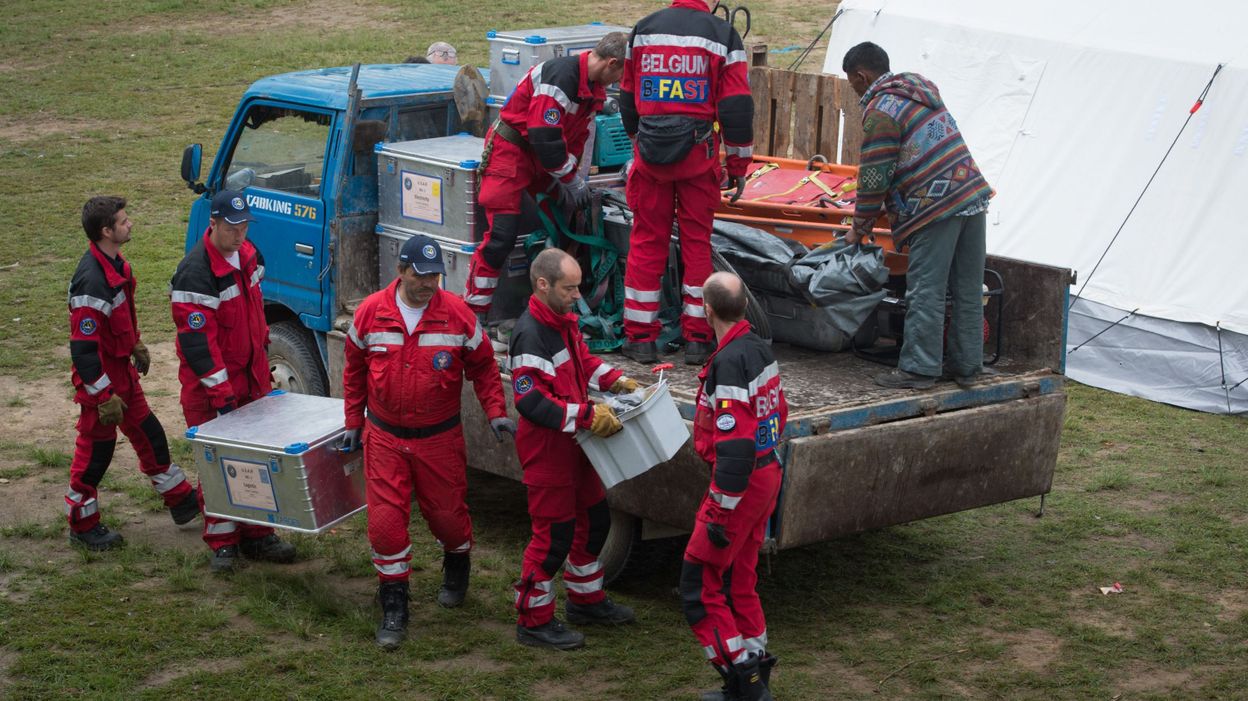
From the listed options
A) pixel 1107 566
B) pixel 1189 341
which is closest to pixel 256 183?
pixel 1107 566

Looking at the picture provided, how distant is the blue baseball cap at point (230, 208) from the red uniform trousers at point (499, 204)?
118 centimetres

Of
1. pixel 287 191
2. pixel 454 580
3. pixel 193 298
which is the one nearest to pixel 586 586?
pixel 454 580

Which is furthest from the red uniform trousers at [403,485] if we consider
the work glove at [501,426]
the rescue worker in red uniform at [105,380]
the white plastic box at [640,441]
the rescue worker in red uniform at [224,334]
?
the rescue worker in red uniform at [105,380]

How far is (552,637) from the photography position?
6.09 meters

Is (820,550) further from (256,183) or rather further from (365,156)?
(256,183)

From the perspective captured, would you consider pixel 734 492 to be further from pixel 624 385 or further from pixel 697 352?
pixel 697 352

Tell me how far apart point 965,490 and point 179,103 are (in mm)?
14713

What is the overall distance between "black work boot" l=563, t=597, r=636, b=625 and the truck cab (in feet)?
7.64

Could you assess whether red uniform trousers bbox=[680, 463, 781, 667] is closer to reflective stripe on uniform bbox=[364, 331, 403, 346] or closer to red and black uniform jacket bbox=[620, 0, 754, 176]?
reflective stripe on uniform bbox=[364, 331, 403, 346]

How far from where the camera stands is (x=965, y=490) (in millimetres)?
6508

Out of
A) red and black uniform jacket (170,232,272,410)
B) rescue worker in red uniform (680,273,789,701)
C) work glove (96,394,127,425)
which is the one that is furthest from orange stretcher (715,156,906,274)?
work glove (96,394,127,425)

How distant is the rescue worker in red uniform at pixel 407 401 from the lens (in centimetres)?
596

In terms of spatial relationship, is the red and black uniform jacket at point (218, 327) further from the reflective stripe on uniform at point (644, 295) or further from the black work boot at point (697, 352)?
the black work boot at point (697, 352)

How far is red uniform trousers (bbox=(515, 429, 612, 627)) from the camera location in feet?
19.5
